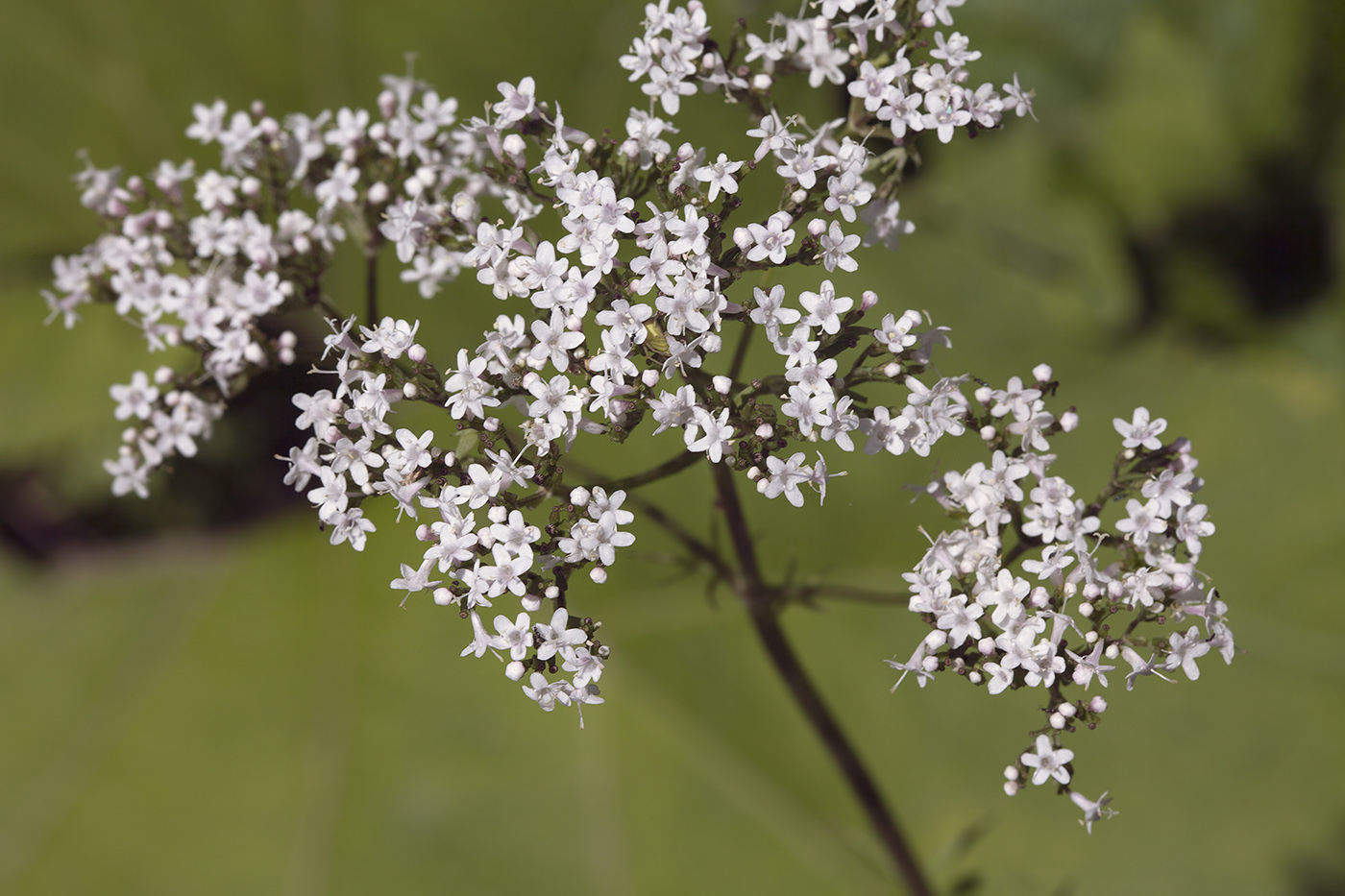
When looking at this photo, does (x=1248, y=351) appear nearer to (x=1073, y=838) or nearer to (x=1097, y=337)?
(x=1097, y=337)

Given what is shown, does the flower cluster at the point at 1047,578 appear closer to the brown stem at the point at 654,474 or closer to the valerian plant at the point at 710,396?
the valerian plant at the point at 710,396

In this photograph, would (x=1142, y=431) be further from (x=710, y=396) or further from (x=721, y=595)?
(x=721, y=595)

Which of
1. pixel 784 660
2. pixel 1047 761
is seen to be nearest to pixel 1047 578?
pixel 1047 761

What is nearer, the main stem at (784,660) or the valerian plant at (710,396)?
the valerian plant at (710,396)

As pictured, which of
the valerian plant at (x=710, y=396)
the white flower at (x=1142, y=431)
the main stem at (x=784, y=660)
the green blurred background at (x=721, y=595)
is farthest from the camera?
the green blurred background at (x=721, y=595)

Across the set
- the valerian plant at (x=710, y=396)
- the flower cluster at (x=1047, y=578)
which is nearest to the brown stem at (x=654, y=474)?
the valerian plant at (x=710, y=396)

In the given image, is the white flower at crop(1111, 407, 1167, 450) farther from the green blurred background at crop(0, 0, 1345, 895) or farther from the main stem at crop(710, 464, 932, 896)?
the green blurred background at crop(0, 0, 1345, 895)

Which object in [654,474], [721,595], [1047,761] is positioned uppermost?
[721,595]
